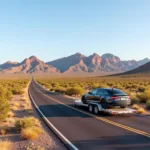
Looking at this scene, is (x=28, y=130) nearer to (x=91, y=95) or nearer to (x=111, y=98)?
(x=111, y=98)

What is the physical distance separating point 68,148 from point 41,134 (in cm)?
248

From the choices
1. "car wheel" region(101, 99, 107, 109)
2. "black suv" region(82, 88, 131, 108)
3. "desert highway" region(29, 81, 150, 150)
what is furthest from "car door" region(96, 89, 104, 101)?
"desert highway" region(29, 81, 150, 150)

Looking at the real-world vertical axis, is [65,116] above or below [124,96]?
below

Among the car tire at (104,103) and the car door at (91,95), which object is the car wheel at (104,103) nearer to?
the car tire at (104,103)

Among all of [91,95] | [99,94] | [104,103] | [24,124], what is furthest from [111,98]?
[24,124]

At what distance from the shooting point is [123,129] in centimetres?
1177

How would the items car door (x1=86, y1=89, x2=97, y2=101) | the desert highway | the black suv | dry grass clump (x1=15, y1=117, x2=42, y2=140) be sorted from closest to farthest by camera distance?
the desert highway < dry grass clump (x1=15, y1=117, x2=42, y2=140) < the black suv < car door (x1=86, y1=89, x2=97, y2=101)

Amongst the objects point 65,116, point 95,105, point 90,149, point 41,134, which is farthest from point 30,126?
point 95,105

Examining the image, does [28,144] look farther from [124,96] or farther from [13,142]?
[124,96]

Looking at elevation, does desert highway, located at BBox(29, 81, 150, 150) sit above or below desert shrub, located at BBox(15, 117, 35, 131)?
below

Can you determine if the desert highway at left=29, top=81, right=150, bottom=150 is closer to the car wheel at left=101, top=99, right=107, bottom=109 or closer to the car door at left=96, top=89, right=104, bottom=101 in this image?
the car wheel at left=101, top=99, right=107, bottom=109

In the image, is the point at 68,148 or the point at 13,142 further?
the point at 13,142

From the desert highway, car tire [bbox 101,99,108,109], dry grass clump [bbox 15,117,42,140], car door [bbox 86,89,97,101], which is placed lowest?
the desert highway

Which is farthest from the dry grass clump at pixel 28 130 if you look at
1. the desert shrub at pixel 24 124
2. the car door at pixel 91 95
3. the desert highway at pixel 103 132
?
the car door at pixel 91 95
